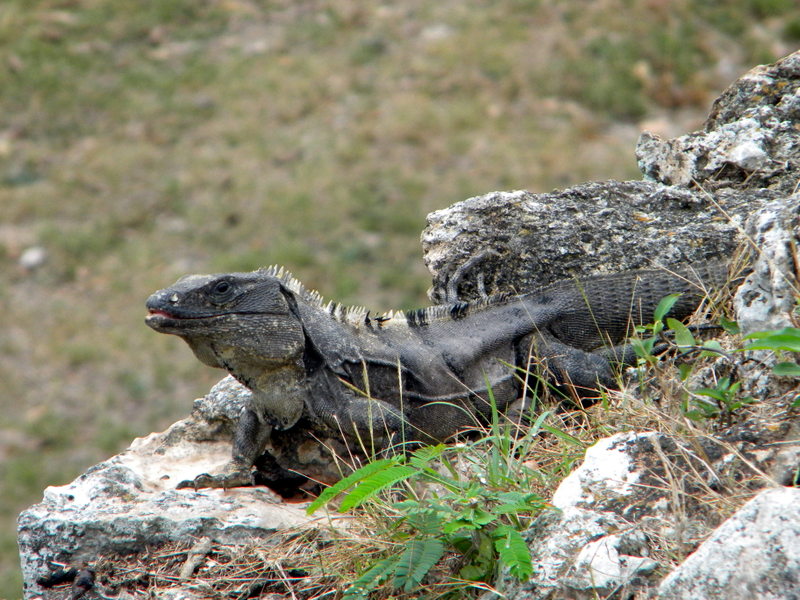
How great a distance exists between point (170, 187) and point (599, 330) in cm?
717

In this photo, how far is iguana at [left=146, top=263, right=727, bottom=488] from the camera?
12.1 ft

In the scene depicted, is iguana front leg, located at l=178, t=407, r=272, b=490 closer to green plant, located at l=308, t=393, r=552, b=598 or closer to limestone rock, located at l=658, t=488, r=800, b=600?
green plant, located at l=308, t=393, r=552, b=598

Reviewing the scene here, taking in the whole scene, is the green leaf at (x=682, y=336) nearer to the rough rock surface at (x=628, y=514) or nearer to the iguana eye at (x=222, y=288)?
the rough rock surface at (x=628, y=514)

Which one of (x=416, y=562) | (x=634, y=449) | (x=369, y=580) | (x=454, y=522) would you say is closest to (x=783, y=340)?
(x=634, y=449)

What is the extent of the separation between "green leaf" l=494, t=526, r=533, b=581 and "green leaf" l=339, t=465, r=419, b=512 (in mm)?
319

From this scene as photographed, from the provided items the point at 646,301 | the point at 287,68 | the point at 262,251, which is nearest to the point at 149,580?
the point at 646,301

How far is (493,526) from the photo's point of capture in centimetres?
281

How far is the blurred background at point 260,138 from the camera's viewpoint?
885 cm

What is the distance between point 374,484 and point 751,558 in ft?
3.52

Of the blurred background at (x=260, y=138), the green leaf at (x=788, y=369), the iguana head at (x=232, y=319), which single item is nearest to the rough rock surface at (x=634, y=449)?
the green leaf at (x=788, y=369)

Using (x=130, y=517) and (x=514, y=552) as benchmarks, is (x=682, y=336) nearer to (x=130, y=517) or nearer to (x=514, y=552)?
(x=514, y=552)

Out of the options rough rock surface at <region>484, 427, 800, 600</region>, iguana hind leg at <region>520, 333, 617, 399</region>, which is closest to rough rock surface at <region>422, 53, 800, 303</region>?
iguana hind leg at <region>520, 333, 617, 399</region>

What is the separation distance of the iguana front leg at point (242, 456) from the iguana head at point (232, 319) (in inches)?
9.1

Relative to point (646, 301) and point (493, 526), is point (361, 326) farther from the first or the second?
point (493, 526)
